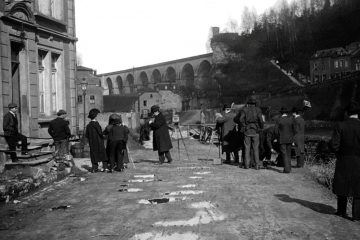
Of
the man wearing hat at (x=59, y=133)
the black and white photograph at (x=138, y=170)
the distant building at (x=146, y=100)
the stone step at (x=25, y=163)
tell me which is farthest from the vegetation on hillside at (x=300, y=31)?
the stone step at (x=25, y=163)

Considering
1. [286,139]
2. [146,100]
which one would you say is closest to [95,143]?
[286,139]

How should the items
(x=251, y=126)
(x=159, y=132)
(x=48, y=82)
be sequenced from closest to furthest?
(x=251, y=126)
(x=159, y=132)
(x=48, y=82)

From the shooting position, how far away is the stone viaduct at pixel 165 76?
10700cm

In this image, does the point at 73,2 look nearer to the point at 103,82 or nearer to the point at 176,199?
the point at 176,199

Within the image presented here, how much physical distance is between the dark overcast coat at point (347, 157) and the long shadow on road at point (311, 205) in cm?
64

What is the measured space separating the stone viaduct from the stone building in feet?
254

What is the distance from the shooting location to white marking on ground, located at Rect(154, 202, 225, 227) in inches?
234

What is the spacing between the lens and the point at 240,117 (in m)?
11.7

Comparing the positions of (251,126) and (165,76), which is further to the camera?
(165,76)

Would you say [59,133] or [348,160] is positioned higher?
[59,133]

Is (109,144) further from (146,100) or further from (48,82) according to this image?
(146,100)

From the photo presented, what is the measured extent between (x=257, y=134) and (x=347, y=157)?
533 cm

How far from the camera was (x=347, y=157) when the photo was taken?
6301 mm

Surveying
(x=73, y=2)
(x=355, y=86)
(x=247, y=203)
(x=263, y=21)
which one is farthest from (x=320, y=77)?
(x=247, y=203)
